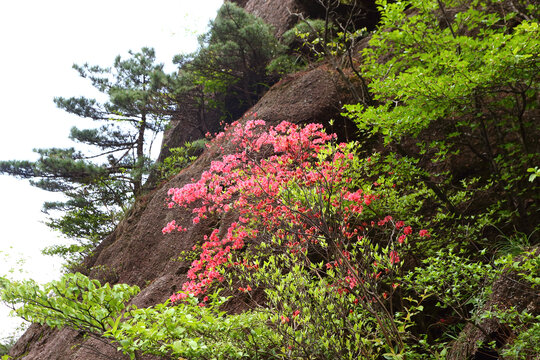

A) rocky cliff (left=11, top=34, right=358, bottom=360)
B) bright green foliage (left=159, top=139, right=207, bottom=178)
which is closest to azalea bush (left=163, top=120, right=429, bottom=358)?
rocky cliff (left=11, top=34, right=358, bottom=360)

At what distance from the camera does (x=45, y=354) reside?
6887 millimetres

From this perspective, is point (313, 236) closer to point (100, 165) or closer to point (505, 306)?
point (505, 306)

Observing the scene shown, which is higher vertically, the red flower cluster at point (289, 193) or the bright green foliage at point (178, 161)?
the bright green foliage at point (178, 161)

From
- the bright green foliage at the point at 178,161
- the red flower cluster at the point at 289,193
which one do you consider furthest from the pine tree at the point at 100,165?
the red flower cluster at the point at 289,193

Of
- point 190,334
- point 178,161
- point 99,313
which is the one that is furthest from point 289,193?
point 178,161

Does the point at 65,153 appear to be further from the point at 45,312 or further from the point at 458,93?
the point at 458,93

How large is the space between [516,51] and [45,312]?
412cm

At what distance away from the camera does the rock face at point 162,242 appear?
20.0 ft

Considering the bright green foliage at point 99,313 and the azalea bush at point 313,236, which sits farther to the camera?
the azalea bush at point 313,236

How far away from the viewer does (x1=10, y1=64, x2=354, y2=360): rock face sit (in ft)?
20.0

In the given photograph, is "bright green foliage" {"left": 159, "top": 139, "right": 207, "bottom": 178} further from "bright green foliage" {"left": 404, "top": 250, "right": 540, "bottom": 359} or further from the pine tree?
"bright green foliage" {"left": 404, "top": 250, "right": 540, "bottom": 359}

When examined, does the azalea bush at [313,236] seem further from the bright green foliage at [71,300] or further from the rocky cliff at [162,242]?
the rocky cliff at [162,242]

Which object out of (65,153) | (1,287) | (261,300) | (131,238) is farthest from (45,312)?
(65,153)

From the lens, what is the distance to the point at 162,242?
720 centimetres
